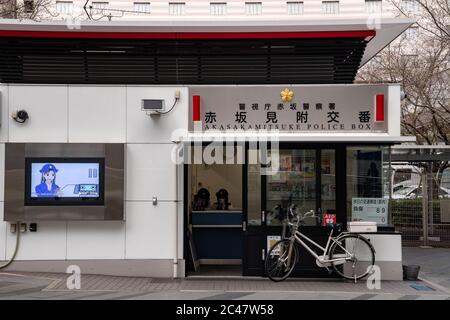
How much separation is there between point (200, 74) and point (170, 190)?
2.19 m

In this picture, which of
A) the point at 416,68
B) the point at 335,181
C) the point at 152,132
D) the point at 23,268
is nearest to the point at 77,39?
the point at 152,132

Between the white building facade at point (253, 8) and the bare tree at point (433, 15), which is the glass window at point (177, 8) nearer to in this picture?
the white building facade at point (253, 8)

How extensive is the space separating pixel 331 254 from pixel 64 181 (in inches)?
191

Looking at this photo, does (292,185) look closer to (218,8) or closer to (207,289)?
(207,289)

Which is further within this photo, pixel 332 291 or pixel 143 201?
pixel 143 201

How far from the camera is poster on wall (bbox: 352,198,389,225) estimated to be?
10.1 m

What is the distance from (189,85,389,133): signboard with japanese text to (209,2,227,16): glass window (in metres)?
34.0

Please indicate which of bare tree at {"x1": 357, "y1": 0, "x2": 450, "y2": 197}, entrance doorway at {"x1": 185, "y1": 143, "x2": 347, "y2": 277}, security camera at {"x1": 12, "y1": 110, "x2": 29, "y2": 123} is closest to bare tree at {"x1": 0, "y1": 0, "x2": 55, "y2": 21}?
security camera at {"x1": 12, "y1": 110, "x2": 29, "y2": 123}

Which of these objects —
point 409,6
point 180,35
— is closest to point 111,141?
point 180,35

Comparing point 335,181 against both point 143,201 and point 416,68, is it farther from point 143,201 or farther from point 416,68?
point 416,68

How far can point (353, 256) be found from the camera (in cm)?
976

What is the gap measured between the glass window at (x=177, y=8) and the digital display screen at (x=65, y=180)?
34419 mm

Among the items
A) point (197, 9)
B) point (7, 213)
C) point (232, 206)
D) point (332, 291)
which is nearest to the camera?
point (332, 291)

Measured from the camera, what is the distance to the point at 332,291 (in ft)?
29.3
